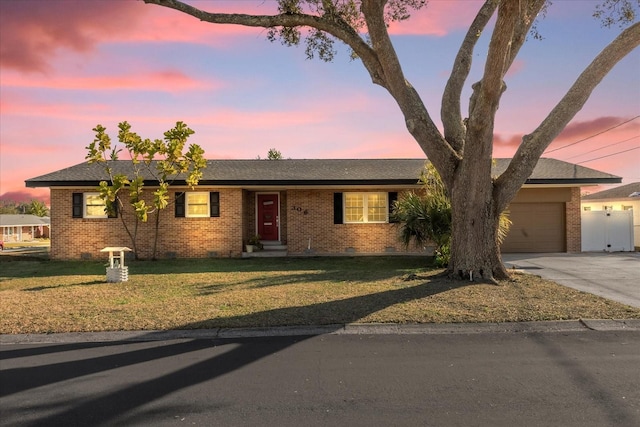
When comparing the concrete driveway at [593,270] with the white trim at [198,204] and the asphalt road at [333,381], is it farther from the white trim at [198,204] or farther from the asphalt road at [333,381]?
the white trim at [198,204]

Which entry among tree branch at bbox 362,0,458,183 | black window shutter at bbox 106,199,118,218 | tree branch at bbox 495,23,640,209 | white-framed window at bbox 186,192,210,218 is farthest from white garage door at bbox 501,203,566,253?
black window shutter at bbox 106,199,118,218

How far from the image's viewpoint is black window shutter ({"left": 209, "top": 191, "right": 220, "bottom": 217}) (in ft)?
58.3

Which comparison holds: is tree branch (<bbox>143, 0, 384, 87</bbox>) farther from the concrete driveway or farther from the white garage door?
the white garage door

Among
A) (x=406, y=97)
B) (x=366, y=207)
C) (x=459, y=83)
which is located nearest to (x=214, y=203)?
(x=366, y=207)

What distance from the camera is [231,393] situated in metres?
4.48

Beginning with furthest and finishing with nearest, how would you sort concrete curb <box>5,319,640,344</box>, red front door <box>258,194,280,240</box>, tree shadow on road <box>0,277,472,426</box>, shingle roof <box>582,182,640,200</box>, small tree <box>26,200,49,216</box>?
small tree <box>26,200,49,216</box>
shingle roof <box>582,182,640,200</box>
red front door <box>258,194,280,240</box>
concrete curb <box>5,319,640,344</box>
tree shadow on road <box>0,277,472,426</box>

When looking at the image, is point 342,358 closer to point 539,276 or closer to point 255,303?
point 255,303

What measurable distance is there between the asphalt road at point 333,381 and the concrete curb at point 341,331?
19 cm

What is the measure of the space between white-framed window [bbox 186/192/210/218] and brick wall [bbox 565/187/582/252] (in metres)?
14.5

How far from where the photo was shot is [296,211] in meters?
18.3

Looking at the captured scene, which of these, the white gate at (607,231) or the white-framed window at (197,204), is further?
the white gate at (607,231)

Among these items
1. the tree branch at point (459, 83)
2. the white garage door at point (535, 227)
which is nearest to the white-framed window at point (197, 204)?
the tree branch at point (459, 83)

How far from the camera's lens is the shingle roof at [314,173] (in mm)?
17234

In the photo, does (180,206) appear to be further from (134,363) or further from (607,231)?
(607,231)
